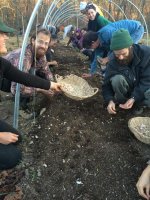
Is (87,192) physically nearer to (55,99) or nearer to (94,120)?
(94,120)

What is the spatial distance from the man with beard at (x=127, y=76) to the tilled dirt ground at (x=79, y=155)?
250mm

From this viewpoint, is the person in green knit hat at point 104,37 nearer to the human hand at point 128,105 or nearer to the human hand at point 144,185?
the human hand at point 128,105

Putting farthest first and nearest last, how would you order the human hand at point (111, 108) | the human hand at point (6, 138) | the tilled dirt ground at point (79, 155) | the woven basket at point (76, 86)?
the woven basket at point (76, 86), the human hand at point (111, 108), the tilled dirt ground at point (79, 155), the human hand at point (6, 138)

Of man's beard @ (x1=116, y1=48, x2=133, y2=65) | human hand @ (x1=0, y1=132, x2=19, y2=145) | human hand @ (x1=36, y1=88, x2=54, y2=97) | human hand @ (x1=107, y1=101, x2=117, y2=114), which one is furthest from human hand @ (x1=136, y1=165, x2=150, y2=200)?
human hand @ (x1=36, y1=88, x2=54, y2=97)

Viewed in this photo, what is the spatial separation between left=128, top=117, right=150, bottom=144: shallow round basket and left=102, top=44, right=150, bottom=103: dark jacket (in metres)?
0.25

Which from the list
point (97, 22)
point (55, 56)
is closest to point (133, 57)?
point (97, 22)

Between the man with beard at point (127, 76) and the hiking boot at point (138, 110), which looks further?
the hiking boot at point (138, 110)

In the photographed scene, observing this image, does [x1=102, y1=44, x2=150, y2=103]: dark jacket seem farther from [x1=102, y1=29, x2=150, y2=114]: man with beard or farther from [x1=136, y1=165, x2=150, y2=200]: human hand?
[x1=136, y1=165, x2=150, y2=200]: human hand

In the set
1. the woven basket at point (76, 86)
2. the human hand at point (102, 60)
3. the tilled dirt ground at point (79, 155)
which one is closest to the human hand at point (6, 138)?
the tilled dirt ground at point (79, 155)

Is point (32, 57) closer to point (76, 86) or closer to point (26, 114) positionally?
point (26, 114)

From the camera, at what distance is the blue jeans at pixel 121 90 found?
12.4 ft

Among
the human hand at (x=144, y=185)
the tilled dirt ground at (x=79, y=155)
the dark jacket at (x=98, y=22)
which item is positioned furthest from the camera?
the dark jacket at (x=98, y=22)

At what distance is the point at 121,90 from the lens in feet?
12.7

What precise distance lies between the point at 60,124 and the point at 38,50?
0.92 metres
